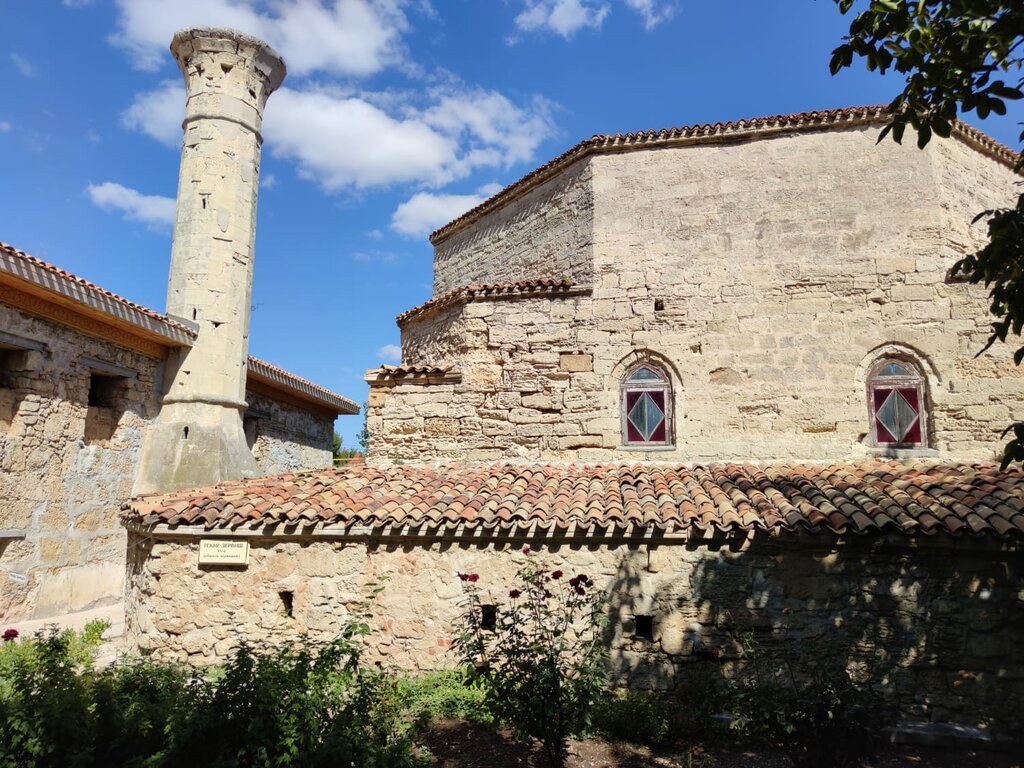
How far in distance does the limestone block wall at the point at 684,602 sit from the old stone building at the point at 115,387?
2868 millimetres

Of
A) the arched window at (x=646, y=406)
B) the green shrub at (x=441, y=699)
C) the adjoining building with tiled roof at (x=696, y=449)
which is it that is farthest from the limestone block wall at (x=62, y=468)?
the arched window at (x=646, y=406)

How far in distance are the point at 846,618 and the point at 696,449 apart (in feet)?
12.0

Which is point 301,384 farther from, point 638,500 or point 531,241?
point 638,500

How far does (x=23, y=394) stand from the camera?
892 centimetres

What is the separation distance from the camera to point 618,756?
5324mm

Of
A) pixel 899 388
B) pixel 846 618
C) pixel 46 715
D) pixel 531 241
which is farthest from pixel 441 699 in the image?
pixel 531 241

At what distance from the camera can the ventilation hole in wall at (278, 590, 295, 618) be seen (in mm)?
7184

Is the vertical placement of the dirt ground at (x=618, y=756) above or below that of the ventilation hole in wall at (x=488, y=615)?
below

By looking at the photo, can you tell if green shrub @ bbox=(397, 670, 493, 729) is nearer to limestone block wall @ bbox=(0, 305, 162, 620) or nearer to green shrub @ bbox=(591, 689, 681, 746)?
green shrub @ bbox=(591, 689, 681, 746)

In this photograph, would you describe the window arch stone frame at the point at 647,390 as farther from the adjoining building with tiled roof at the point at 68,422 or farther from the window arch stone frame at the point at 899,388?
the adjoining building with tiled roof at the point at 68,422

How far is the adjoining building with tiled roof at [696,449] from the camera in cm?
633

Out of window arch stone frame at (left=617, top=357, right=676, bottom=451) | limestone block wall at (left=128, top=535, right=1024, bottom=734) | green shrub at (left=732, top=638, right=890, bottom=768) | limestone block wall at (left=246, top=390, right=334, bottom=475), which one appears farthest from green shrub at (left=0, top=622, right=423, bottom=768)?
limestone block wall at (left=246, top=390, right=334, bottom=475)

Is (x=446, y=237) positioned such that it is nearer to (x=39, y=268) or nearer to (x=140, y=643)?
(x=39, y=268)

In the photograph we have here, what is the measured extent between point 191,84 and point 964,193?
1368 centimetres
